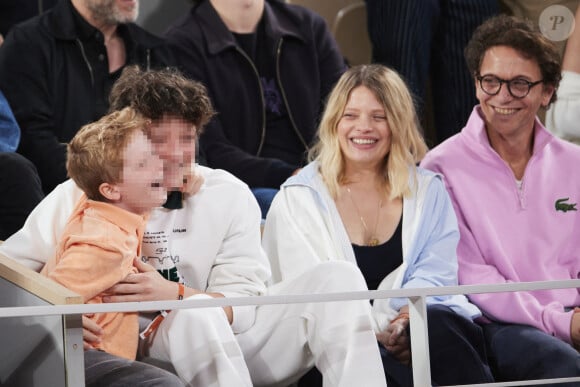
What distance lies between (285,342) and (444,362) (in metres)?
0.28

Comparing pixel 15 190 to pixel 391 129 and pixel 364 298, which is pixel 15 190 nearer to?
pixel 391 129

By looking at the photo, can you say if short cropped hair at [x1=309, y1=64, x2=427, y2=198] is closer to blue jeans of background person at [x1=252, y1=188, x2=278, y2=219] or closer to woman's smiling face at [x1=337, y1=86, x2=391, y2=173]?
woman's smiling face at [x1=337, y1=86, x2=391, y2=173]

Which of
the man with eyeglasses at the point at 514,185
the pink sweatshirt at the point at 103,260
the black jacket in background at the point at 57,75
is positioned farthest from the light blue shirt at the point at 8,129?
the man with eyeglasses at the point at 514,185

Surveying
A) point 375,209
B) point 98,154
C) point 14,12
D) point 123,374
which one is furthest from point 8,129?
point 123,374

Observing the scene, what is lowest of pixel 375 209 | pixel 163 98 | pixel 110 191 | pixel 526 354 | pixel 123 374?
pixel 526 354

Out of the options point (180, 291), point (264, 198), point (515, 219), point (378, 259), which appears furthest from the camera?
point (264, 198)

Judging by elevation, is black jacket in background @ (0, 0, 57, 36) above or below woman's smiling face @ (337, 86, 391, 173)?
above

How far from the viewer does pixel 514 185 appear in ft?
7.07

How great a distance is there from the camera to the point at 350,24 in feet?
9.41

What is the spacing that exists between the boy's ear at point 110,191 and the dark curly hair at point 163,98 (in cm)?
14

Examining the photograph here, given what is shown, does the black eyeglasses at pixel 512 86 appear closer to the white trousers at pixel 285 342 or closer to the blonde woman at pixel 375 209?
the blonde woman at pixel 375 209

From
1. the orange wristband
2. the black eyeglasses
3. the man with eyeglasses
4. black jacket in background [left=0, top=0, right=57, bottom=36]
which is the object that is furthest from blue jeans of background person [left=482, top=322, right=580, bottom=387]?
black jacket in background [left=0, top=0, right=57, bottom=36]

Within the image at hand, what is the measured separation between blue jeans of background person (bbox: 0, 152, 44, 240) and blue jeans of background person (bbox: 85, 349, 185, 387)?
0.61 m

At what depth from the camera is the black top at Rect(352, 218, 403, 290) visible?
2016mm
